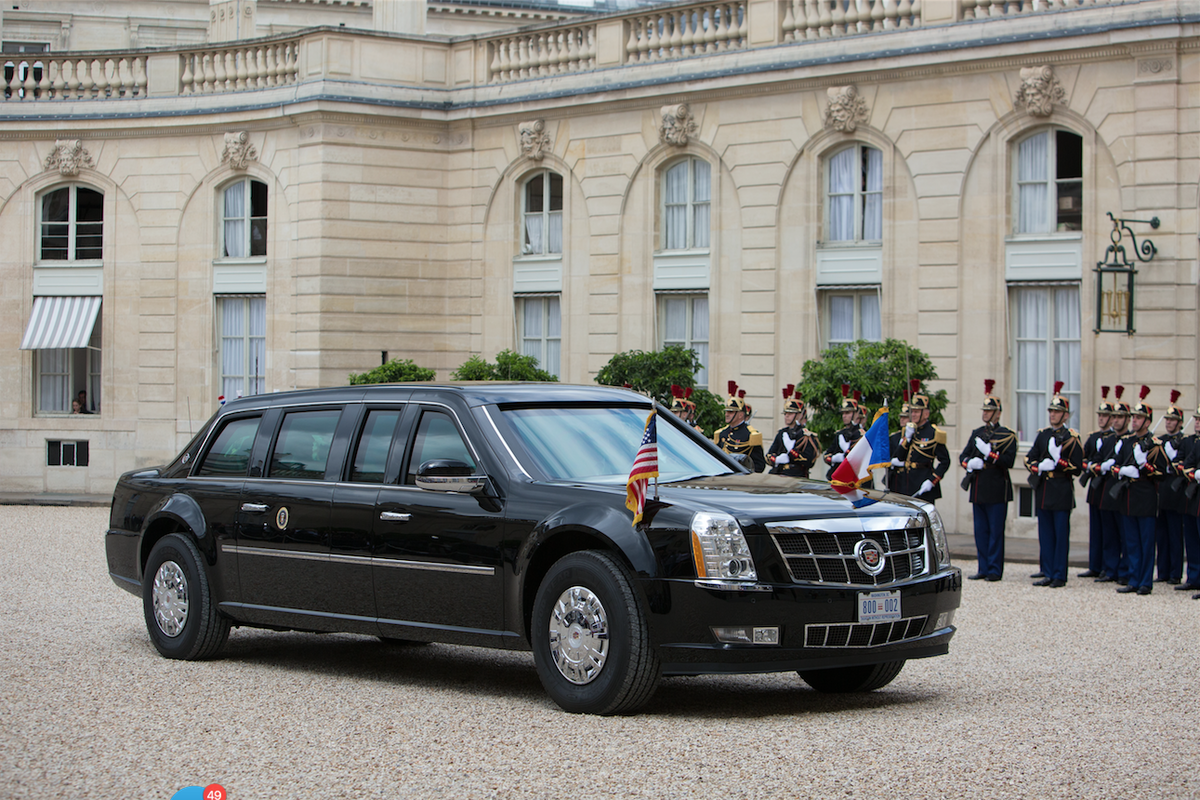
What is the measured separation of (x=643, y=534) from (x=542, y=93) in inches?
744

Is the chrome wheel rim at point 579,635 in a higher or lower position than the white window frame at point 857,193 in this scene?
lower

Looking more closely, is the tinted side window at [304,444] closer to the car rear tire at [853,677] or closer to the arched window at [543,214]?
the car rear tire at [853,677]

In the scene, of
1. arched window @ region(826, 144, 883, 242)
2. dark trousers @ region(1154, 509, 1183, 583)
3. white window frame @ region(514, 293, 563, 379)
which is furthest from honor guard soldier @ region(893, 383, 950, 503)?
white window frame @ region(514, 293, 563, 379)

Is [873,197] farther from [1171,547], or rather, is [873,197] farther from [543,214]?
[1171,547]

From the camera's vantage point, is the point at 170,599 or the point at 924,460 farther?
the point at 924,460

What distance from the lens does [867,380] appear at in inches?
783

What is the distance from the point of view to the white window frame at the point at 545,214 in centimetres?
2695

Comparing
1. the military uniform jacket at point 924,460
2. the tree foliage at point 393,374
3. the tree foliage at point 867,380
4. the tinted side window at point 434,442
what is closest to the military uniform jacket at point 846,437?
the military uniform jacket at point 924,460

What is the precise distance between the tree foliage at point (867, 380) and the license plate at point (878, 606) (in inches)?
448

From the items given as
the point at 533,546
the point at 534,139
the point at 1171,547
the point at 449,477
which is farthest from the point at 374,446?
the point at 534,139

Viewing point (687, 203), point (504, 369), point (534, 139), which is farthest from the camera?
point (534, 139)

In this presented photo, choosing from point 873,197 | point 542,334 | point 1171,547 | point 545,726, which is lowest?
point 545,726

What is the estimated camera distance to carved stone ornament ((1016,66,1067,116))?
834 inches

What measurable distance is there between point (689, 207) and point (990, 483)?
9.47 metres
